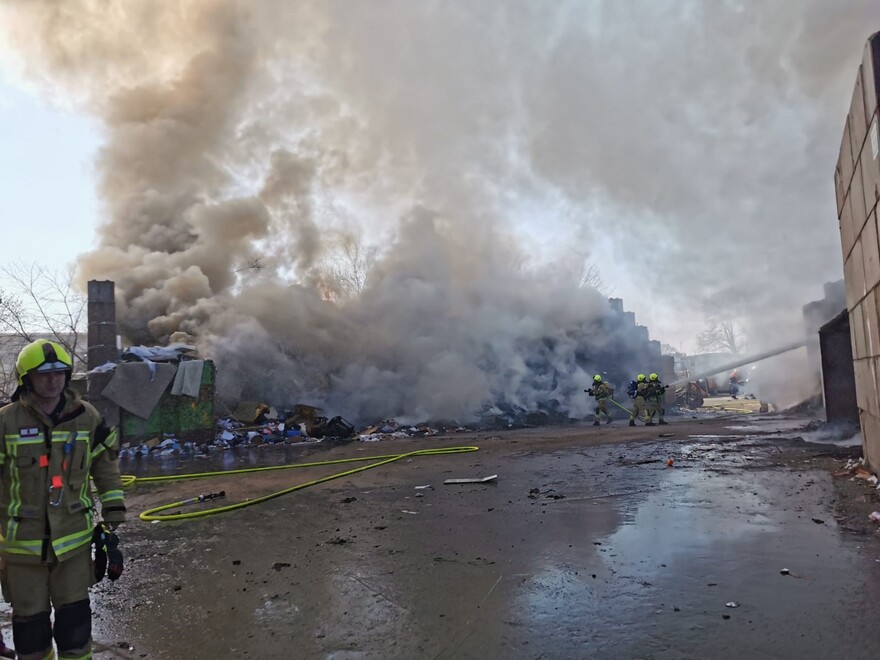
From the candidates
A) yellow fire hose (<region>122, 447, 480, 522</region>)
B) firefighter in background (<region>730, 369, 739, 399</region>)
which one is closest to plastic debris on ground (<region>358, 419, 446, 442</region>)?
yellow fire hose (<region>122, 447, 480, 522</region>)

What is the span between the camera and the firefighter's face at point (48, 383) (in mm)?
2270

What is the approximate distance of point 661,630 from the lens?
2.62 metres

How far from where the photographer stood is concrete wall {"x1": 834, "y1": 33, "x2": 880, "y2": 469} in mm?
4184

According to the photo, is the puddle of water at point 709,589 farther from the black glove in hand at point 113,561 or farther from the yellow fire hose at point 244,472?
the yellow fire hose at point 244,472

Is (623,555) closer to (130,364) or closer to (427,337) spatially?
(130,364)

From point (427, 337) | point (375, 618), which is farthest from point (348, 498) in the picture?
point (427, 337)

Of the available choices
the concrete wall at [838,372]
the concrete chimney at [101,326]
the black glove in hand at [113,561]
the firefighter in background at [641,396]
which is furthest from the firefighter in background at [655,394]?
the concrete chimney at [101,326]

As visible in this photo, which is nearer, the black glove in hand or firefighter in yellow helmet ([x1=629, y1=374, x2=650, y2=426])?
the black glove in hand

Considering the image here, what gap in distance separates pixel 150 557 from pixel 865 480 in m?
6.37

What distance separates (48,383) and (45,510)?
0.50 m

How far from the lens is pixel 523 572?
137 inches

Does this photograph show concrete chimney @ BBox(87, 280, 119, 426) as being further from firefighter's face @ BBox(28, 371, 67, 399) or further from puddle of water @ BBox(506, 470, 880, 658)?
puddle of water @ BBox(506, 470, 880, 658)

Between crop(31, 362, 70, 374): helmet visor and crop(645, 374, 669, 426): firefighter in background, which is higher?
crop(31, 362, 70, 374): helmet visor

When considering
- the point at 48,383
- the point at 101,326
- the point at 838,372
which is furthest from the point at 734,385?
the point at 48,383
